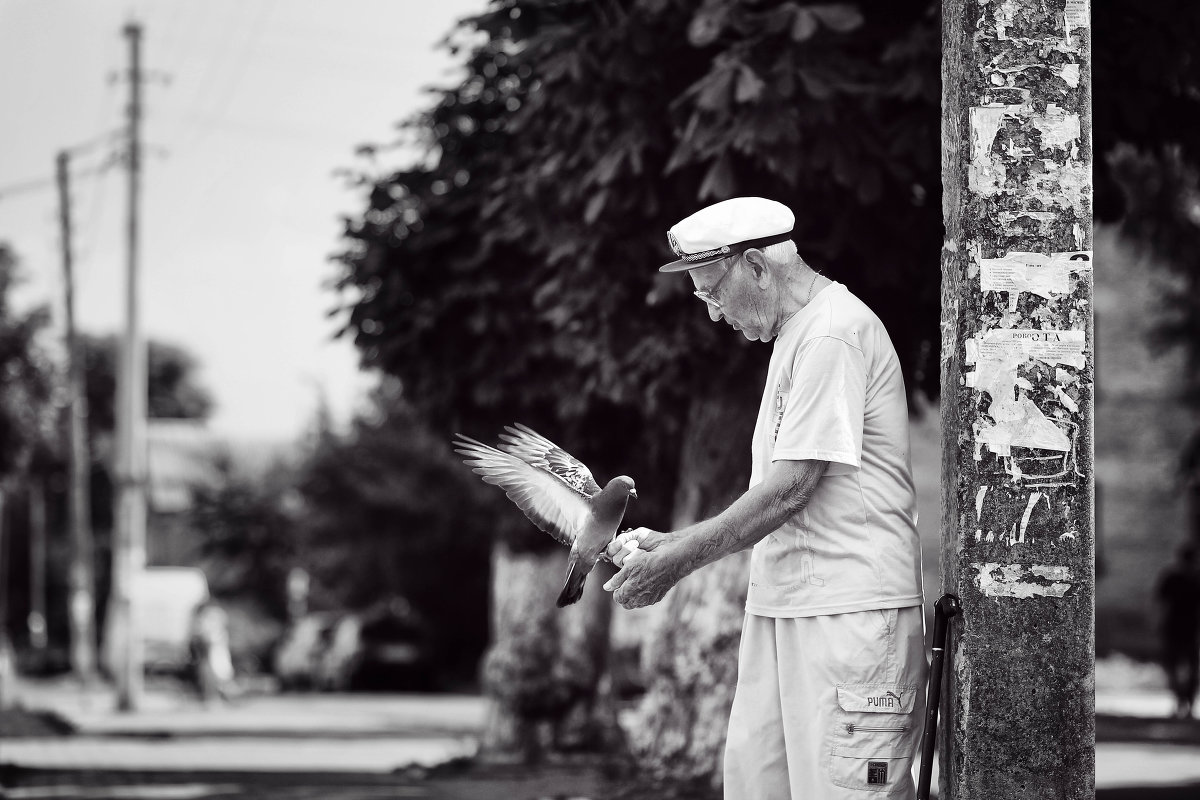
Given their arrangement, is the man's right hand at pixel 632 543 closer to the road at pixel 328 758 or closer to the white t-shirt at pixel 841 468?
the white t-shirt at pixel 841 468

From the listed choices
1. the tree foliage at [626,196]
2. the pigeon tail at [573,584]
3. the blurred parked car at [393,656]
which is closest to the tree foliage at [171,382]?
the blurred parked car at [393,656]

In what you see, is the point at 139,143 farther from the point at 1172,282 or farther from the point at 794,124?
the point at 794,124

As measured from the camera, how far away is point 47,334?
25.6 metres

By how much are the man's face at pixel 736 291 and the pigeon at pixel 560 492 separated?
49cm

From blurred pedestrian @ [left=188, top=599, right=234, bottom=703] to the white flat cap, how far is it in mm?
23782

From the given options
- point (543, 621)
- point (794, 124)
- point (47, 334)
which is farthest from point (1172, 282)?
point (794, 124)

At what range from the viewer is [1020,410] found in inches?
146

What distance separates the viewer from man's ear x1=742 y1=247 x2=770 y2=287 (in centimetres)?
400

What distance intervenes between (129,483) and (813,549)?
2350 centimetres

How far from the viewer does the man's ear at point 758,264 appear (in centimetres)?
400

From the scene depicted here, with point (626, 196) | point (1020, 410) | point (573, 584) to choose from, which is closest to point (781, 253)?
point (1020, 410)

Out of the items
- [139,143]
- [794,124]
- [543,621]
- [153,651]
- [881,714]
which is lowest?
[153,651]

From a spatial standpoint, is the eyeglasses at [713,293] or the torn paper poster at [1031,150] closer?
the torn paper poster at [1031,150]

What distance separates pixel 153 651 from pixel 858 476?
37.1m
